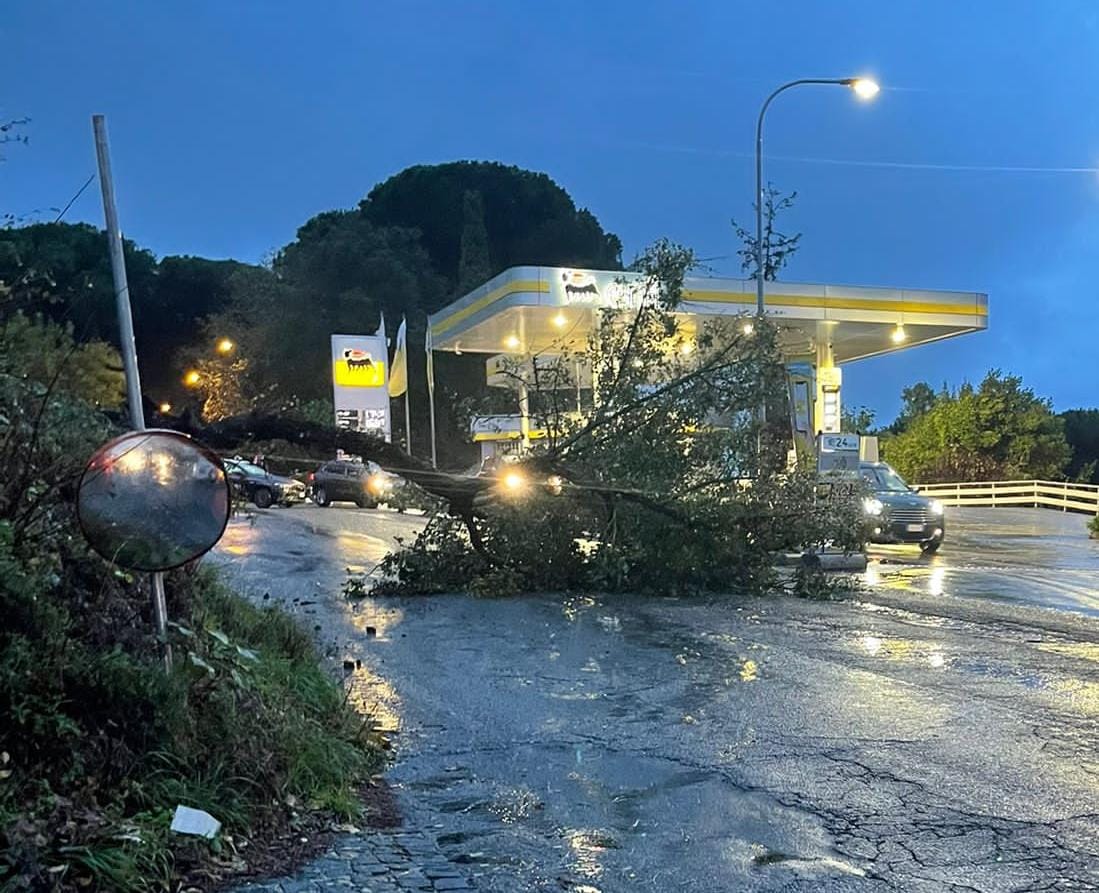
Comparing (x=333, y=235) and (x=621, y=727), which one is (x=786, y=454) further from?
(x=333, y=235)

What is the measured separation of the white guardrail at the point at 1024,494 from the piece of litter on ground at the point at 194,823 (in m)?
32.6

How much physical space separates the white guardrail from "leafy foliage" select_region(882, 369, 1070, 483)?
125 cm

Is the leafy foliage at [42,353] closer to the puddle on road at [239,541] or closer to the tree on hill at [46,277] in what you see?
the tree on hill at [46,277]

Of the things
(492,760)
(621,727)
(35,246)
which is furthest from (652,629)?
(35,246)

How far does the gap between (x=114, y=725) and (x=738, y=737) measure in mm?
3799

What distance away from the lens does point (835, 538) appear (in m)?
15.1

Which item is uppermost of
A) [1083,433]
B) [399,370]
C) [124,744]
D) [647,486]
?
[399,370]

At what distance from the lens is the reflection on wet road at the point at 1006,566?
15.1 metres

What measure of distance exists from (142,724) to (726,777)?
3.08 m

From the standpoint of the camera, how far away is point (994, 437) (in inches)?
1641

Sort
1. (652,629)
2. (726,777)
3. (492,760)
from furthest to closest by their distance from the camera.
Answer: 1. (652,629)
2. (492,760)
3. (726,777)

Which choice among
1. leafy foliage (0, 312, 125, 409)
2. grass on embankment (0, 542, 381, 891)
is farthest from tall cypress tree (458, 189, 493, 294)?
grass on embankment (0, 542, 381, 891)

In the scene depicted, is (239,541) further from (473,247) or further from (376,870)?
(473,247)

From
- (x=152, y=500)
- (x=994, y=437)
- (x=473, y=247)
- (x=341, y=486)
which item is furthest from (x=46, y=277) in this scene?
(x=473, y=247)
